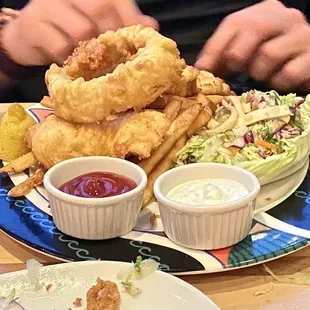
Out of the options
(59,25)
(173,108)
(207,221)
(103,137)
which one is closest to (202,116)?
(173,108)

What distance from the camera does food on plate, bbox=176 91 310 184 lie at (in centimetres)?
203

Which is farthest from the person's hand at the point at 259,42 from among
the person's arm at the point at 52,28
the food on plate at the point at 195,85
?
the food on plate at the point at 195,85

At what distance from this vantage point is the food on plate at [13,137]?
2.19m

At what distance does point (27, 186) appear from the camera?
78.0 inches

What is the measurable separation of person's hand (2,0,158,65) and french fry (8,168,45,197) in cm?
147

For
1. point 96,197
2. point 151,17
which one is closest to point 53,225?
point 96,197

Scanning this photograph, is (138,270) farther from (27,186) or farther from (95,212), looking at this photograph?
(27,186)

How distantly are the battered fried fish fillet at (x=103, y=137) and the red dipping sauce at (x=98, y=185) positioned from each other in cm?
11

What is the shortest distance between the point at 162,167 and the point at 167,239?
0.33 meters

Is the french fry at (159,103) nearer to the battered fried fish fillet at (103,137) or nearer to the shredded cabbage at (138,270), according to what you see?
the battered fried fish fillet at (103,137)

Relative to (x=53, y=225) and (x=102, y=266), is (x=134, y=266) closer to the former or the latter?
(x=102, y=266)

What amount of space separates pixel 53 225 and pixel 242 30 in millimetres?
→ 1877

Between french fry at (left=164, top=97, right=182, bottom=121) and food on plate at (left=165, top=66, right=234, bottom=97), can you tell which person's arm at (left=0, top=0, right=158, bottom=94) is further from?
french fry at (left=164, top=97, right=182, bottom=121)

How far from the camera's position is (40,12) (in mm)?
3422
